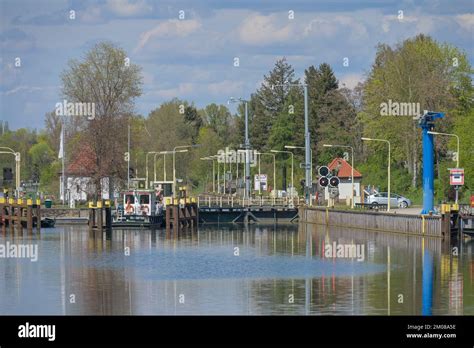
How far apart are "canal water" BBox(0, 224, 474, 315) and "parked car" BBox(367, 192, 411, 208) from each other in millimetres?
18118

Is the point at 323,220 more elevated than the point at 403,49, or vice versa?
the point at 403,49

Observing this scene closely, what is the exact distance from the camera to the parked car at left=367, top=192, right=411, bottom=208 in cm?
9800

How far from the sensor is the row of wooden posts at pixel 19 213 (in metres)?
89.4

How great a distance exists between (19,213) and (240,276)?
41.0 m

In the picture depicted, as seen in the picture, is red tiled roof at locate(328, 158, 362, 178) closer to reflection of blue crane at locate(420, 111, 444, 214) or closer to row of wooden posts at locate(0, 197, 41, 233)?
row of wooden posts at locate(0, 197, 41, 233)

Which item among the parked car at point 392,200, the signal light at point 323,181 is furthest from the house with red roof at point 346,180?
the signal light at point 323,181

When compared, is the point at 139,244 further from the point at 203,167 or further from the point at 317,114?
the point at 203,167

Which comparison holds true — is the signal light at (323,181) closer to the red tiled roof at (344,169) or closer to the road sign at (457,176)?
the red tiled roof at (344,169)

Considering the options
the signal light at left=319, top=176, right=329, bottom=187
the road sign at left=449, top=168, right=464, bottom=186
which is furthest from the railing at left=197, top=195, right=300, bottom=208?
the road sign at left=449, top=168, right=464, bottom=186

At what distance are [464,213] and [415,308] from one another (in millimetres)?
30569

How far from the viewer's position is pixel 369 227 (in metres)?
83.6

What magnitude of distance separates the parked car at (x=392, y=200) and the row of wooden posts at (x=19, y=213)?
92.6ft
